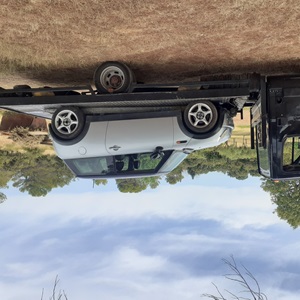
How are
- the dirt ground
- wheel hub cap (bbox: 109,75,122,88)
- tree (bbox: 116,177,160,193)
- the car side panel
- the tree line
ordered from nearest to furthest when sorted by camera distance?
the dirt ground < the car side panel < wheel hub cap (bbox: 109,75,122,88) < the tree line < tree (bbox: 116,177,160,193)

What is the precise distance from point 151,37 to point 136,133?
63.1 inches

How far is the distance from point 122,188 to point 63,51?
2749 cm

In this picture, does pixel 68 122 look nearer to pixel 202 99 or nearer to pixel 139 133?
pixel 139 133

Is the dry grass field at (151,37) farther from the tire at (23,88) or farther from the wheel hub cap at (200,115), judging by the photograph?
the wheel hub cap at (200,115)

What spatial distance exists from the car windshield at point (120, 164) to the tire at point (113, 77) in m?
1.19

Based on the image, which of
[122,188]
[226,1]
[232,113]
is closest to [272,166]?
[232,113]

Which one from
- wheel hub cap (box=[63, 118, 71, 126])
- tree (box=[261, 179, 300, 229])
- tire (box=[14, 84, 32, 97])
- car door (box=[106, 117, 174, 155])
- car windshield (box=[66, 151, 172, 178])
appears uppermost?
tree (box=[261, 179, 300, 229])

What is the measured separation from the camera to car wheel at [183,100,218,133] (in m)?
7.26

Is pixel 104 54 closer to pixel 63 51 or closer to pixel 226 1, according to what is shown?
pixel 63 51

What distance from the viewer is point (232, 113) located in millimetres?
7840

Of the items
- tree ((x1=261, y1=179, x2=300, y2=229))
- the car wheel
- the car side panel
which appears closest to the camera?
the car wheel

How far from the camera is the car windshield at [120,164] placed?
7.74 m

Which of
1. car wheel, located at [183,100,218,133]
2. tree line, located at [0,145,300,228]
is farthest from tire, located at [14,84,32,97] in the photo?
tree line, located at [0,145,300,228]

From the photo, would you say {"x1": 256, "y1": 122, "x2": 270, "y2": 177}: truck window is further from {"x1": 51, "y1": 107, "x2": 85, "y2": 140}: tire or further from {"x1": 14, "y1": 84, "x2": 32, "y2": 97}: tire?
{"x1": 14, "y1": 84, "x2": 32, "y2": 97}: tire
